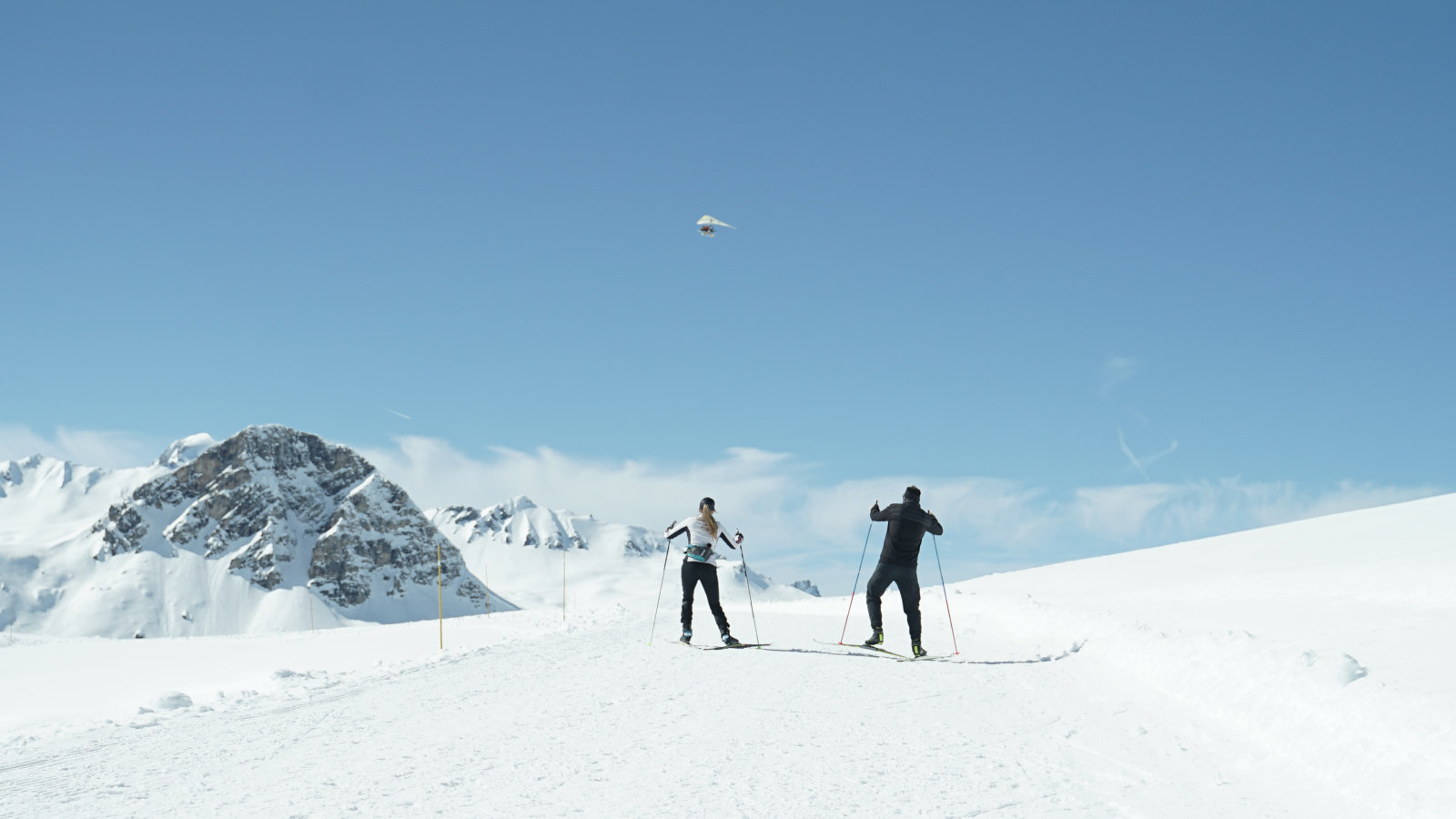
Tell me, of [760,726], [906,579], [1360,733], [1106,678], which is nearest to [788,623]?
[906,579]

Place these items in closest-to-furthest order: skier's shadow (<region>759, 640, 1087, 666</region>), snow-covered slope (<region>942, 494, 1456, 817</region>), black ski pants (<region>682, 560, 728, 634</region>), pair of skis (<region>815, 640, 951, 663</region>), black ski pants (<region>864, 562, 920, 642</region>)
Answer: snow-covered slope (<region>942, 494, 1456, 817</region>)
skier's shadow (<region>759, 640, 1087, 666</region>)
pair of skis (<region>815, 640, 951, 663</region>)
black ski pants (<region>864, 562, 920, 642</region>)
black ski pants (<region>682, 560, 728, 634</region>)

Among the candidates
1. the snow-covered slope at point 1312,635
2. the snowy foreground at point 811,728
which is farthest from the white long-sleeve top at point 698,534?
the snow-covered slope at point 1312,635

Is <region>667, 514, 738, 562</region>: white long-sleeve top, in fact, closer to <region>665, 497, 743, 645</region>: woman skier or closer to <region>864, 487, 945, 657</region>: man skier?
<region>665, 497, 743, 645</region>: woman skier

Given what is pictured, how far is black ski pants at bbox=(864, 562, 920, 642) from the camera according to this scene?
12.4 meters

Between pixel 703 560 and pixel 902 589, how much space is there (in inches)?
116

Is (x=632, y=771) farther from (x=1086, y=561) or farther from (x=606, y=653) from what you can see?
(x=1086, y=561)

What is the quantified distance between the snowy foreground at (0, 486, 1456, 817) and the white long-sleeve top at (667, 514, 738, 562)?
163 centimetres

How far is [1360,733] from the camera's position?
19.7 feet

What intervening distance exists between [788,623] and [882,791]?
46.1 ft

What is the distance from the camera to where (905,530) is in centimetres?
1248

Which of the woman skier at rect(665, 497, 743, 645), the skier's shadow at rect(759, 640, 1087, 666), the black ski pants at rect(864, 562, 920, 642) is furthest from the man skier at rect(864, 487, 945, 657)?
the woman skier at rect(665, 497, 743, 645)

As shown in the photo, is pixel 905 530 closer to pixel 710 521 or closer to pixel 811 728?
pixel 710 521

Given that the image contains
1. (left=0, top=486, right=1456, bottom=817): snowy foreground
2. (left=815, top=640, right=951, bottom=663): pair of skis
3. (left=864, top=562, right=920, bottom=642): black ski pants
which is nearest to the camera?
(left=0, top=486, right=1456, bottom=817): snowy foreground

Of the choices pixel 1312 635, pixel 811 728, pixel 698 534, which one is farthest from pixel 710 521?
pixel 1312 635
